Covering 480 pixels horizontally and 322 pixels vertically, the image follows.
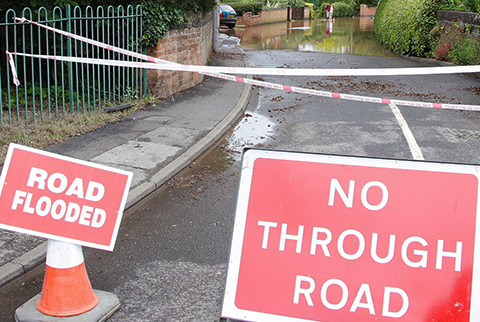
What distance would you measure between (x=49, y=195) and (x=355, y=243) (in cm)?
197

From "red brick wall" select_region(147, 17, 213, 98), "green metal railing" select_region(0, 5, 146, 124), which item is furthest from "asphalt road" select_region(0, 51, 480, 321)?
"green metal railing" select_region(0, 5, 146, 124)

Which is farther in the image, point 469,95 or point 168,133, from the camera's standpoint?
point 469,95

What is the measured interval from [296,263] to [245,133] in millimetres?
6360

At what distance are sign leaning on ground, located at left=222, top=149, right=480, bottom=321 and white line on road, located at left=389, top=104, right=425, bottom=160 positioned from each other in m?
4.82

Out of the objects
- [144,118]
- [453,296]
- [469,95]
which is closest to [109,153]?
[144,118]

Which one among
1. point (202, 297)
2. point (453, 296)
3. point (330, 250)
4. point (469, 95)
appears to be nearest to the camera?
point (453, 296)

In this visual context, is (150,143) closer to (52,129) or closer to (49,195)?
(52,129)

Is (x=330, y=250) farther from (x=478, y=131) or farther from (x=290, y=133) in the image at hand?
(x=478, y=131)

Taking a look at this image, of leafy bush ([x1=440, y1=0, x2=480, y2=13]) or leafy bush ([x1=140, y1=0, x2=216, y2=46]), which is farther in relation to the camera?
leafy bush ([x1=440, y1=0, x2=480, y2=13])

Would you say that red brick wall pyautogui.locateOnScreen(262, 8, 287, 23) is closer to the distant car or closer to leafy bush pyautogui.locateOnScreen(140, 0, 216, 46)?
the distant car

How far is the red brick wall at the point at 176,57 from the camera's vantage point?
33.9 ft

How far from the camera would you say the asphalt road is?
400 cm

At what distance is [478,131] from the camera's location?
878 cm

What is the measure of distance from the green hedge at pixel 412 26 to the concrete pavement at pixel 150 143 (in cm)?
1098
